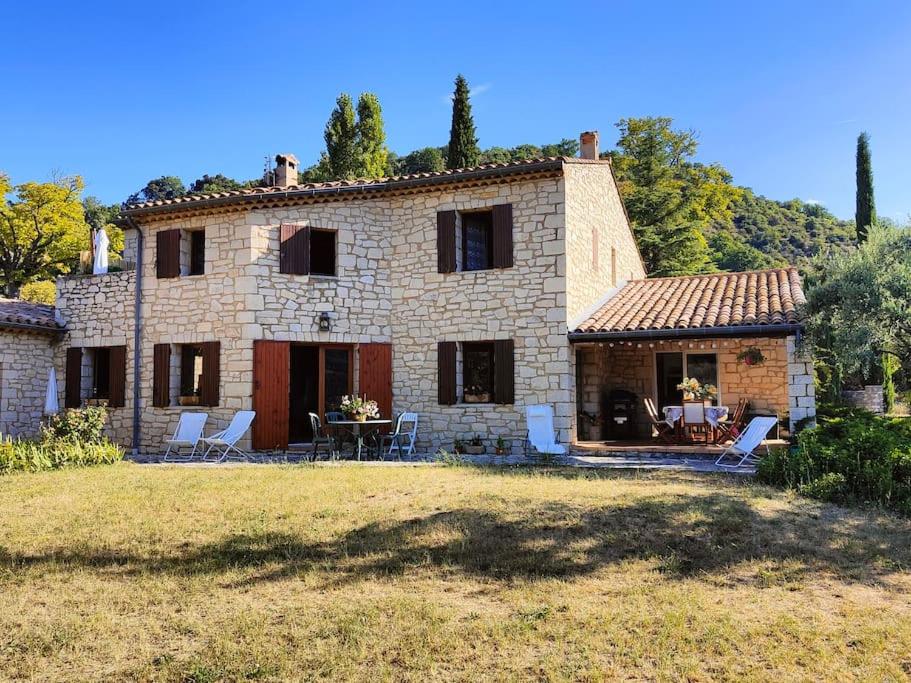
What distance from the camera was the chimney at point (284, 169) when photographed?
1427 cm

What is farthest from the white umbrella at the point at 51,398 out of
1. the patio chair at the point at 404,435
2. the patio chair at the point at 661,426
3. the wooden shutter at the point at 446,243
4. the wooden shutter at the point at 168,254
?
the patio chair at the point at 661,426

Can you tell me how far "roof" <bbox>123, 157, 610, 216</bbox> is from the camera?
1171 centimetres

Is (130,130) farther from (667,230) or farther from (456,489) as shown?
(667,230)

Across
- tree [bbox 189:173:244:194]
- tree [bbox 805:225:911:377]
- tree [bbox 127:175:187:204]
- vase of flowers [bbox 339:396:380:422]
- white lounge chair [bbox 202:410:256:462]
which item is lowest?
white lounge chair [bbox 202:410:256:462]

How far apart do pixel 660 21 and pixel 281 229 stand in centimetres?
757

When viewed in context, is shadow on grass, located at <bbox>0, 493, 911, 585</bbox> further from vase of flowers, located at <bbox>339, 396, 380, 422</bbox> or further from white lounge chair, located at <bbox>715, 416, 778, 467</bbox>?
vase of flowers, located at <bbox>339, 396, 380, 422</bbox>

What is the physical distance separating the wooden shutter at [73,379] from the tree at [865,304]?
13986 millimetres

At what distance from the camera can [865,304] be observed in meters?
9.52

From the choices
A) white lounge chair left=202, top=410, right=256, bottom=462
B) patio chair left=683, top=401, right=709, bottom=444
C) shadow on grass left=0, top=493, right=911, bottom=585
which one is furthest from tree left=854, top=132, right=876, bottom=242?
white lounge chair left=202, top=410, right=256, bottom=462

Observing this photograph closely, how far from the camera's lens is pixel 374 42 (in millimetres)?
9570

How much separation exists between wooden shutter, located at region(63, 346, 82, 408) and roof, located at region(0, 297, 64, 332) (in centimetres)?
62

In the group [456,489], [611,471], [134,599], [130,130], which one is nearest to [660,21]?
[611,471]

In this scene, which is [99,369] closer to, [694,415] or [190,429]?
[190,429]

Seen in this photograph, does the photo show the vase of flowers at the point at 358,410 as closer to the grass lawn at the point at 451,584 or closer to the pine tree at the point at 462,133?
the grass lawn at the point at 451,584
